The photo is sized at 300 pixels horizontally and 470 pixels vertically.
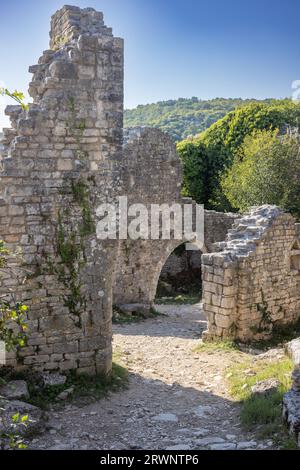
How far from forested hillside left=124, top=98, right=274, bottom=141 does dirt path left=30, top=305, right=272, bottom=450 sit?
46.7 meters

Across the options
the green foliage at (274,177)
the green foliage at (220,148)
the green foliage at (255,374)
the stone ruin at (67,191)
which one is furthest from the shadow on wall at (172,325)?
the green foliage at (220,148)

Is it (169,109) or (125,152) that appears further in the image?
(169,109)

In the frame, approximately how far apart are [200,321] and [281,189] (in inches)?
293

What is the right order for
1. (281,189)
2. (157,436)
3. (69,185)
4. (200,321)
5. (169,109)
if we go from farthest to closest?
(169,109), (281,189), (200,321), (69,185), (157,436)

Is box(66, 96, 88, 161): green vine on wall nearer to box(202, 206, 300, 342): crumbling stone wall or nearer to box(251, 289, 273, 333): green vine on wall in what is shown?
box(202, 206, 300, 342): crumbling stone wall

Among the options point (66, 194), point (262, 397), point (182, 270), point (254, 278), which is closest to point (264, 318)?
point (254, 278)

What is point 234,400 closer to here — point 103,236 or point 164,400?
point 164,400

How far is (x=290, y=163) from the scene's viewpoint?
19.0m

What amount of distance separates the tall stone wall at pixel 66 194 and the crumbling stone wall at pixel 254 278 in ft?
11.2

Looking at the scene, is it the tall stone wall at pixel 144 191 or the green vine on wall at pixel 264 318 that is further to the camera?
the tall stone wall at pixel 144 191

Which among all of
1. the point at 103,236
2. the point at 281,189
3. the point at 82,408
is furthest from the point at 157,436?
the point at 281,189

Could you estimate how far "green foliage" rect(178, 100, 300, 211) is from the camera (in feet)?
84.7

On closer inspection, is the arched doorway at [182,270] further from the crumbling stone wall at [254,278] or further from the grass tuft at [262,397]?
the grass tuft at [262,397]

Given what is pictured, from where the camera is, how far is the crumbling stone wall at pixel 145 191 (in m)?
14.1
